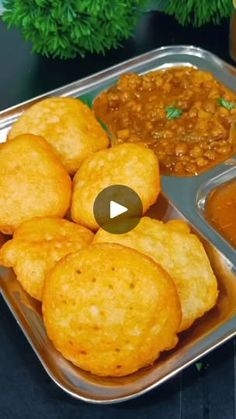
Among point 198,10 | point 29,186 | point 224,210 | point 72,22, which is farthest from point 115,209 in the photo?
point 198,10

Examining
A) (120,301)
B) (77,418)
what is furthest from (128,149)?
(77,418)

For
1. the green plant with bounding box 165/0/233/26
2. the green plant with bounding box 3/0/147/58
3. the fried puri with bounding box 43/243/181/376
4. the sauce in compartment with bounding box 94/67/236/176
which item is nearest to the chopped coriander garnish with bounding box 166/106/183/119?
the sauce in compartment with bounding box 94/67/236/176

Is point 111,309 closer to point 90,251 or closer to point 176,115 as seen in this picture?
point 90,251

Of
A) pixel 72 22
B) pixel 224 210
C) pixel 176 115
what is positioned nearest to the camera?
pixel 224 210

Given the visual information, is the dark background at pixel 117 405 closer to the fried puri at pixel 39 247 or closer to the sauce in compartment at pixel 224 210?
the fried puri at pixel 39 247

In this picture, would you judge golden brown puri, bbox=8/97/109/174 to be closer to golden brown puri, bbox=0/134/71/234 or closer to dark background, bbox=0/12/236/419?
golden brown puri, bbox=0/134/71/234

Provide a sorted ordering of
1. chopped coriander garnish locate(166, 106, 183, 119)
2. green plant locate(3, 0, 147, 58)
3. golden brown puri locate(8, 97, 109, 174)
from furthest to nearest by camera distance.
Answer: green plant locate(3, 0, 147, 58)
chopped coriander garnish locate(166, 106, 183, 119)
golden brown puri locate(8, 97, 109, 174)

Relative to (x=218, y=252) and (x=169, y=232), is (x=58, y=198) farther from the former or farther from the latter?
(x=218, y=252)
